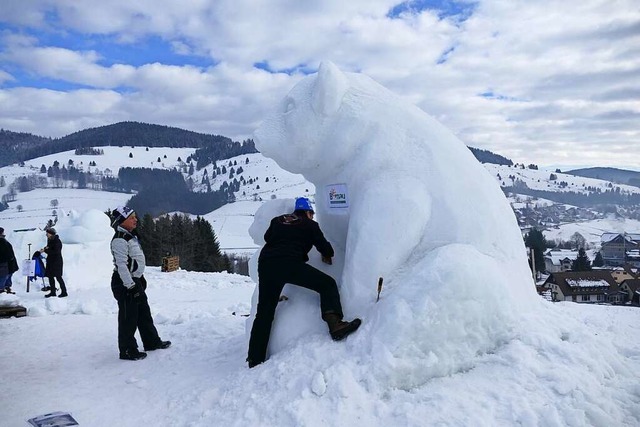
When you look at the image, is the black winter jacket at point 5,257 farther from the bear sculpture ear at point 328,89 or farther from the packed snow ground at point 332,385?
the bear sculpture ear at point 328,89

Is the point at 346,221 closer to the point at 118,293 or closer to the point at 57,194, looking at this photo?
the point at 118,293

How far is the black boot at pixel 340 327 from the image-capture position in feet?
13.5

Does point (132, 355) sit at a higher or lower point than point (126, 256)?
lower

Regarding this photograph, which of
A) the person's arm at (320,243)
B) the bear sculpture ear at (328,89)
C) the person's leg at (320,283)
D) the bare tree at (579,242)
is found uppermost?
the bear sculpture ear at (328,89)

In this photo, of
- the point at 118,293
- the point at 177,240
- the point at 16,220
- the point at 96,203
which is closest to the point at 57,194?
the point at 96,203

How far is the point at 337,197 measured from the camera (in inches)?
200

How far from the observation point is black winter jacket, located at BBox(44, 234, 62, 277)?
11.7 meters

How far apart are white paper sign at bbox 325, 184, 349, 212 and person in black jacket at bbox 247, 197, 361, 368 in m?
0.34

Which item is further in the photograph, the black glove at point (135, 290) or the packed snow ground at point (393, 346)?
the black glove at point (135, 290)

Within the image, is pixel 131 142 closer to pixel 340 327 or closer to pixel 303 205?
pixel 303 205

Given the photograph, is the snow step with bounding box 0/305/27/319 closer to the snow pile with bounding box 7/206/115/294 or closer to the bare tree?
the snow pile with bounding box 7/206/115/294

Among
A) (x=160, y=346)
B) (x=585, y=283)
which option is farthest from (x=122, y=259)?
(x=585, y=283)

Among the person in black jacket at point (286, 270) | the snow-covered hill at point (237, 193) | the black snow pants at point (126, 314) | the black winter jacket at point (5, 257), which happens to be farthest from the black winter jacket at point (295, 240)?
the snow-covered hill at point (237, 193)

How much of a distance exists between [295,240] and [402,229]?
1.17m
